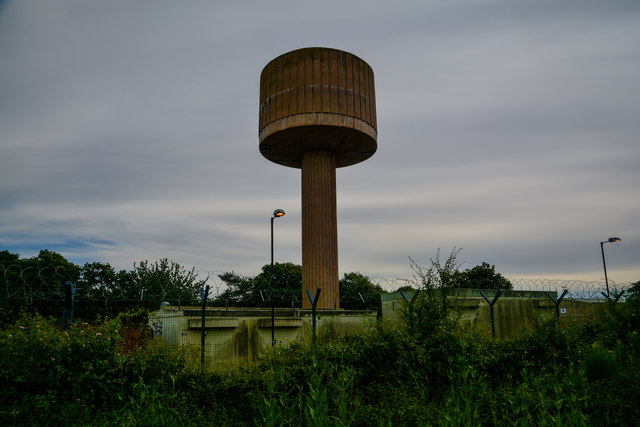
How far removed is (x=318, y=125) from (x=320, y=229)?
5.08m

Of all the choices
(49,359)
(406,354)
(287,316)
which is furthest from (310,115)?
(49,359)

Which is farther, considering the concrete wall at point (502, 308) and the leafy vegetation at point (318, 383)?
the concrete wall at point (502, 308)

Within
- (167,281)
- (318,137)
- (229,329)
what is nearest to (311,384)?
(229,329)

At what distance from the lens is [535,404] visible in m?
7.16

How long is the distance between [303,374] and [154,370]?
2.49 m

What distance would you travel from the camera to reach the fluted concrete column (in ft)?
77.3

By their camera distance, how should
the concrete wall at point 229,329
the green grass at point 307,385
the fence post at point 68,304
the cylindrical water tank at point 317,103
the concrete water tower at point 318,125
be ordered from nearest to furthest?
the green grass at point 307,385 < the fence post at point 68,304 < the concrete wall at point 229,329 < the cylindrical water tank at point 317,103 < the concrete water tower at point 318,125

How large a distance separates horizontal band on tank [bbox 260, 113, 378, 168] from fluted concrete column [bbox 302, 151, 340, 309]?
865mm

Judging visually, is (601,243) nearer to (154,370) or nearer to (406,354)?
(406,354)

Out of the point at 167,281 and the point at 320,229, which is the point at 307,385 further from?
the point at 167,281

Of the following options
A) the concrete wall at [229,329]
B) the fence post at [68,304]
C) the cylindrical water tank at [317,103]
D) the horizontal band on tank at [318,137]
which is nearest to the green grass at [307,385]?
the fence post at [68,304]

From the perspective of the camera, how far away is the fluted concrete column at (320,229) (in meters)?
23.5

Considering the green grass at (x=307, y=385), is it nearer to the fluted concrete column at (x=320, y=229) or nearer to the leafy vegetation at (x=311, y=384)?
the leafy vegetation at (x=311, y=384)

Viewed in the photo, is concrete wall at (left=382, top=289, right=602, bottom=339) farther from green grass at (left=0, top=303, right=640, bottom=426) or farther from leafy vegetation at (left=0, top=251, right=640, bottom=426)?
green grass at (left=0, top=303, right=640, bottom=426)
